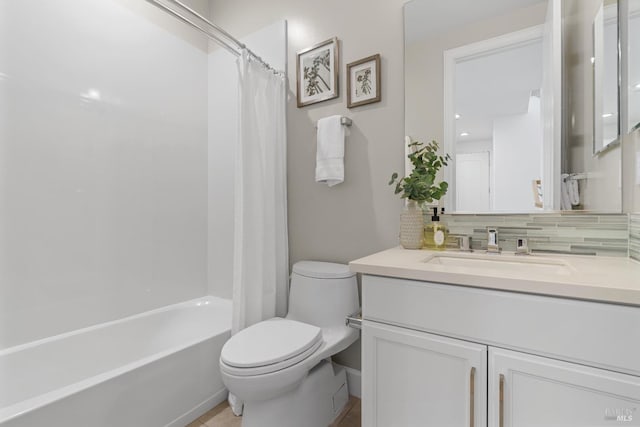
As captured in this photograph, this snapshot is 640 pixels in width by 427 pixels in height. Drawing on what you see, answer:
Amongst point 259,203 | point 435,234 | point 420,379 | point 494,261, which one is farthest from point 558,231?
point 259,203

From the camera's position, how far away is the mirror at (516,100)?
3.69 ft

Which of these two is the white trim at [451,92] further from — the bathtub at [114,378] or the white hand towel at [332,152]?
the bathtub at [114,378]

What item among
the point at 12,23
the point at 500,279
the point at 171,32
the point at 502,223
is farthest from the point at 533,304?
the point at 171,32

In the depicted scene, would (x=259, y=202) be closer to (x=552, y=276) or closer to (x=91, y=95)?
(x=91, y=95)

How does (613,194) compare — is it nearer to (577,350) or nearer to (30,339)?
(577,350)

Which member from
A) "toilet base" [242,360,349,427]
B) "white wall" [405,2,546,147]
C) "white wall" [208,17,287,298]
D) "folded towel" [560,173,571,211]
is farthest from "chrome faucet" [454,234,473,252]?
"white wall" [208,17,287,298]

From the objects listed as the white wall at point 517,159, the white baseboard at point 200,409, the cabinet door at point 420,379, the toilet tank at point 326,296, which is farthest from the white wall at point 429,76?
the white baseboard at point 200,409

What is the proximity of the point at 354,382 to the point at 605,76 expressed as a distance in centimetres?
176

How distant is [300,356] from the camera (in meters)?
1.19

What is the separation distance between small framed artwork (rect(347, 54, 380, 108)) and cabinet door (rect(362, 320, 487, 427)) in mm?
1169

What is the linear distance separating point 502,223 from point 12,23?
2.45 meters

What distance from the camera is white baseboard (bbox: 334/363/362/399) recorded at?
166cm

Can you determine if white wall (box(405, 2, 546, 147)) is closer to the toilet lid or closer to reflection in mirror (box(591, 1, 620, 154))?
reflection in mirror (box(591, 1, 620, 154))

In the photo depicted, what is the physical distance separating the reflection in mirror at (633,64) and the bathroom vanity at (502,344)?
0.47 meters
